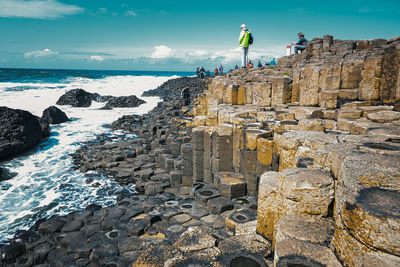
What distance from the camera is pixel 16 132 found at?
525 inches

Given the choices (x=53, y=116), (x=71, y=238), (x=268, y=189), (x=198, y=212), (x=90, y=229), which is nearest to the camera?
(x=268, y=189)

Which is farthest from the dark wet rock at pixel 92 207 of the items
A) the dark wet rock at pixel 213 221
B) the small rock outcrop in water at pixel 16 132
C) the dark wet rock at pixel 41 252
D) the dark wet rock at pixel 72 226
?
the small rock outcrop in water at pixel 16 132

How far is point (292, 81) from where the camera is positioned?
7887mm

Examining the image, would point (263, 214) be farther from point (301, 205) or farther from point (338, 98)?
point (338, 98)

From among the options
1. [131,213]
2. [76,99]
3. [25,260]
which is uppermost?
[76,99]

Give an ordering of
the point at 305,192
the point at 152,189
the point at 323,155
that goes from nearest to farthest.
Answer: the point at 305,192, the point at 323,155, the point at 152,189

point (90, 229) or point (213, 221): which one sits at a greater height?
point (213, 221)

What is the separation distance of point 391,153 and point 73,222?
7.28 metres

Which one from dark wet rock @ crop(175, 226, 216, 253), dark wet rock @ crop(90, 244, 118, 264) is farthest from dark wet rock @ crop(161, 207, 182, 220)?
dark wet rock @ crop(175, 226, 216, 253)

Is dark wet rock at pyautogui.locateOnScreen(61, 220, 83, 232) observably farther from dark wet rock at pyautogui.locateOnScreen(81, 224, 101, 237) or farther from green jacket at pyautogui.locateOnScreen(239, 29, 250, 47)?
green jacket at pyautogui.locateOnScreen(239, 29, 250, 47)

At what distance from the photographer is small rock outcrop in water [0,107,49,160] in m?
12.4

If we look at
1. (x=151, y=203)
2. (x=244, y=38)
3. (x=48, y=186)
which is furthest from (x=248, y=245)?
(x=244, y=38)

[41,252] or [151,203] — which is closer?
[41,252]

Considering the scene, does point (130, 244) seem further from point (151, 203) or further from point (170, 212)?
point (151, 203)
